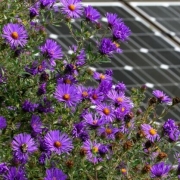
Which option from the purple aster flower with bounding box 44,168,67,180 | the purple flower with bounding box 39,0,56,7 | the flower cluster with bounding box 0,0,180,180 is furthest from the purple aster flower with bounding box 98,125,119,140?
the purple flower with bounding box 39,0,56,7

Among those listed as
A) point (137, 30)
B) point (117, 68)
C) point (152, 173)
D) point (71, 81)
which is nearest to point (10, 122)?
point (71, 81)

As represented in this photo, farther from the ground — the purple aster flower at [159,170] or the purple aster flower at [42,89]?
the purple aster flower at [42,89]

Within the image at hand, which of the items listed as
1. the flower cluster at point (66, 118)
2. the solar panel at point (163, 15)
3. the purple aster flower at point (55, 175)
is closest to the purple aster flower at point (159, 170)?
the flower cluster at point (66, 118)

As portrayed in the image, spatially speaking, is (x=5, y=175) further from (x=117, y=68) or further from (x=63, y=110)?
(x=117, y=68)

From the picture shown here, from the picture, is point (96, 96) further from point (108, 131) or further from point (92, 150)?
point (92, 150)

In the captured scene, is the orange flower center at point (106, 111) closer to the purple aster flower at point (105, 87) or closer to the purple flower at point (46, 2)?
the purple aster flower at point (105, 87)
